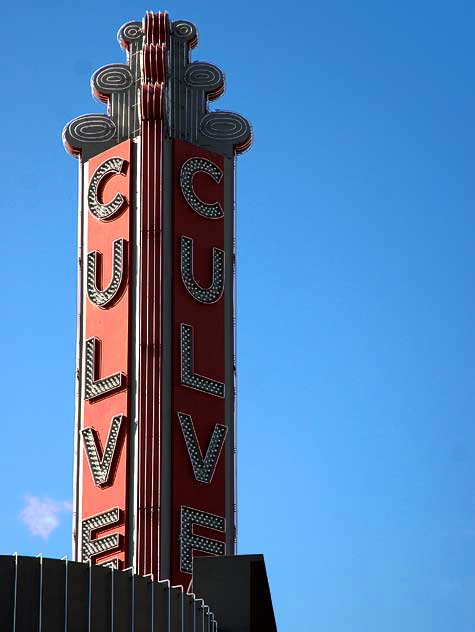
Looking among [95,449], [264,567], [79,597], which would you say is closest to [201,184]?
[95,449]

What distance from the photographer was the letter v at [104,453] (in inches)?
1350

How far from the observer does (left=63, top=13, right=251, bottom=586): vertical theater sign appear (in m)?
33.8

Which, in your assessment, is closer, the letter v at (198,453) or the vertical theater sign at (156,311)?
the vertical theater sign at (156,311)

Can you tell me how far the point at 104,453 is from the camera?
34438 mm

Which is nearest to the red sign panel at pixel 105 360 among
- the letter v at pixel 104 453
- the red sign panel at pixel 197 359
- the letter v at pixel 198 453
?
the letter v at pixel 104 453

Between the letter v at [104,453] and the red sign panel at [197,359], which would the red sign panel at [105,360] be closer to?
the letter v at [104,453]

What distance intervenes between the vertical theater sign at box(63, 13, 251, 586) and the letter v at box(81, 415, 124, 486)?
3cm

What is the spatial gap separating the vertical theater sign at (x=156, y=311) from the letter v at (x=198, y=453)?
0.06 feet

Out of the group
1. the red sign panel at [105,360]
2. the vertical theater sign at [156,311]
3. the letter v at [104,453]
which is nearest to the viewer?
the vertical theater sign at [156,311]

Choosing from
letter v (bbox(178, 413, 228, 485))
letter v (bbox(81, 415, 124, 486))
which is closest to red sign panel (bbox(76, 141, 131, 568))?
letter v (bbox(81, 415, 124, 486))

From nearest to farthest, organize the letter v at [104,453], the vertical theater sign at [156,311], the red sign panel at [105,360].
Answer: the vertical theater sign at [156,311] < the red sign panel at [105,360] < the letter v at [104,453]

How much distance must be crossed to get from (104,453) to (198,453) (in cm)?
181

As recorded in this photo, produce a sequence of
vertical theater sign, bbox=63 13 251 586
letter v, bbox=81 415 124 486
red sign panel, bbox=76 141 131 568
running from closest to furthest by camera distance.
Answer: vertical theater sign, bbox=63 13 251 586 < red sign panel, bbox=76 141 131 568 < letter v, bbox=81 415 124 486

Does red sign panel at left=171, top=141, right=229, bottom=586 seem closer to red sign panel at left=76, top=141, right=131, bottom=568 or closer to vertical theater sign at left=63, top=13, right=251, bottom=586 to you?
vertical theater sign at left=63, top=13, right=251, bottom=586
